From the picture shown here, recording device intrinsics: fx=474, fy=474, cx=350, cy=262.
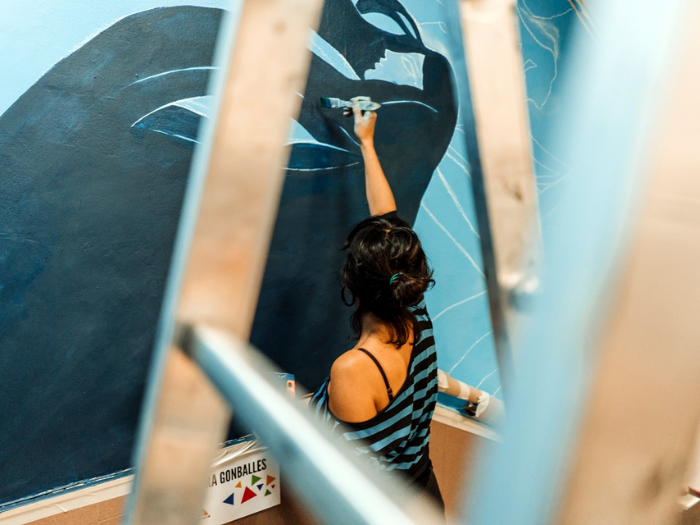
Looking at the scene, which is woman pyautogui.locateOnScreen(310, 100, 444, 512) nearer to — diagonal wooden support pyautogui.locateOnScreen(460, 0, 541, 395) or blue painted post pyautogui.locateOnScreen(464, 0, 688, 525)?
diagonal wooden support pyautogui.locateOnScreen(460, 0, 541, 395)

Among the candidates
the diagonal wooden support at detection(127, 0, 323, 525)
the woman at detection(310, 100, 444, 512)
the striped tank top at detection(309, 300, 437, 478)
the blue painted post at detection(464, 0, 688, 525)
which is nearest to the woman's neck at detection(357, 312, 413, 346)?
the woman at detection(310, 100, 444, 512)

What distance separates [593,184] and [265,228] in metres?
0.38

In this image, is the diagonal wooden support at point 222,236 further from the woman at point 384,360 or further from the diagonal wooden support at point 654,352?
the woman at point 384,360

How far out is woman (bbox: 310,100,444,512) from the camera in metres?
1.29

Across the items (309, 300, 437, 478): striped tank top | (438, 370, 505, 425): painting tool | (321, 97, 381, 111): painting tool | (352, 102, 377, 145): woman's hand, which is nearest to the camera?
(309, 300, 437, 478): striped tank top

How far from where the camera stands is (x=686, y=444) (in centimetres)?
17

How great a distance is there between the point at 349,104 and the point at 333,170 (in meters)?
0.23

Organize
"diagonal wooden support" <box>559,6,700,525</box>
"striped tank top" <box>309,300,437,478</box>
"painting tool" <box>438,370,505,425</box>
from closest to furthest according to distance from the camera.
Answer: "diagonal wooden support" <box>559,6,700,525</box> < "striped tank top" <box>309,300,437,478</box> < "painting tool" <box>438,370,505,425</box>

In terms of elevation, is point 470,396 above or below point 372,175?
below

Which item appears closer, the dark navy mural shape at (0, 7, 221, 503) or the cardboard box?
the dark navy mural shape at (0, 7, 221, 503)

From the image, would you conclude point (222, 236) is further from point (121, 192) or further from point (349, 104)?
point (349, 104)

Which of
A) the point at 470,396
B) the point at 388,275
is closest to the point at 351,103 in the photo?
the point at 388,275

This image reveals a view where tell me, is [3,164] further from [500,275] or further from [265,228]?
[500,275]

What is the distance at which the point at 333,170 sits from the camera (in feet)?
5.60
